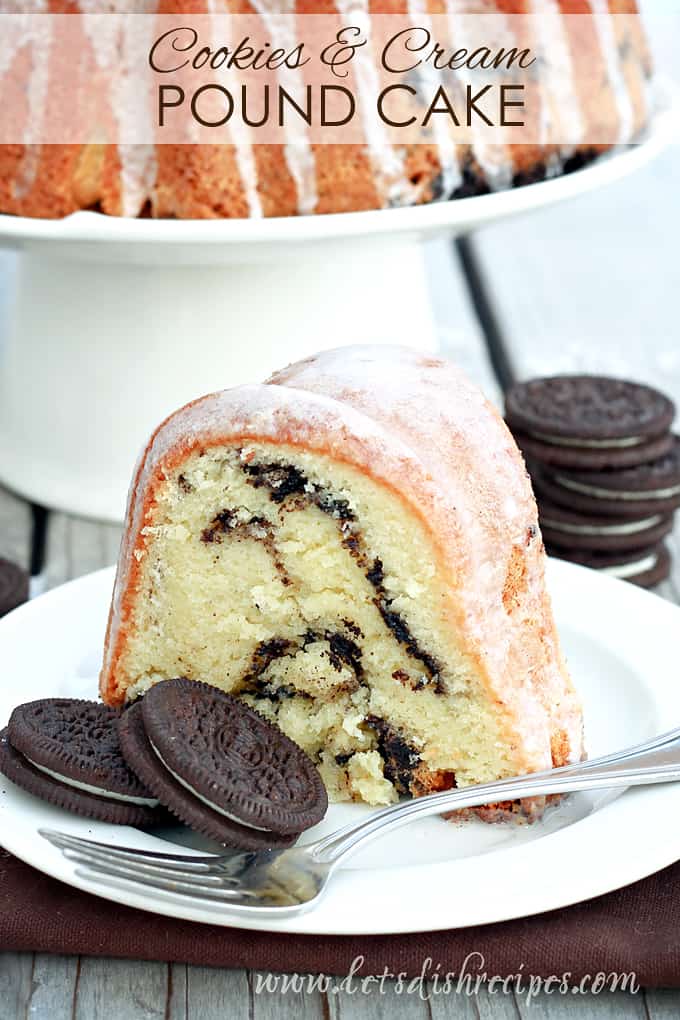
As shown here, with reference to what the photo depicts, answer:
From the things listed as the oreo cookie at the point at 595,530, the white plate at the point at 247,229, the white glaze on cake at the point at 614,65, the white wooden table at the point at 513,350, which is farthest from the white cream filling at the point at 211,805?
the white glaze on cake at the point at 614,65

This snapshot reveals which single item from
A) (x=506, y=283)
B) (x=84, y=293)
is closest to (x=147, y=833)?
(x=84, y=293)

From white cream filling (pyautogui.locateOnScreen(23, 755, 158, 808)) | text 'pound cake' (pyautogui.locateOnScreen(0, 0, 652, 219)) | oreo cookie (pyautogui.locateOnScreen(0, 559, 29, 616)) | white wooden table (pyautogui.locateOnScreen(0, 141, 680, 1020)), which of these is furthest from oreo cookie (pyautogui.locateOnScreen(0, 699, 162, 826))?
text 'pound cake' (pyautogui.locateOnScreen(0, 0, 652, 219))

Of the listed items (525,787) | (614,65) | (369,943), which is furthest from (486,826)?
(614,65)

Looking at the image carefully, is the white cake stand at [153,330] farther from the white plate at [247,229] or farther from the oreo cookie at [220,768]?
the oreo cookie at [220,768]

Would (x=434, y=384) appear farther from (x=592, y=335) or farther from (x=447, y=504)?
(x=592, y=335)

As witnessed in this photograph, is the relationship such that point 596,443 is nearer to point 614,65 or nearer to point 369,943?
point 614,65

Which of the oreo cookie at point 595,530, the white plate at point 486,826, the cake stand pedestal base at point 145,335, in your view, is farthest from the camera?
the cake stand pedestal base at point 145,335
